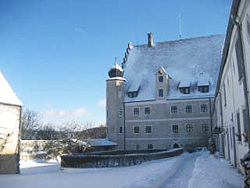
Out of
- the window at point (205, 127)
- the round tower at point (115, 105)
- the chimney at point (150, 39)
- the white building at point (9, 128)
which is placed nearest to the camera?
the white building at point (9, 128)

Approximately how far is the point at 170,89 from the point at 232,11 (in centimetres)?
2986

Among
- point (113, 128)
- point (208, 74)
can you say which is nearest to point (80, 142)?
point (113, 128)

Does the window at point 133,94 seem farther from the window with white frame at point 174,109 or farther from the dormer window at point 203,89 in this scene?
the dormer window at point 203,89

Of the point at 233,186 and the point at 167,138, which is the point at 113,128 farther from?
the point at 233,186

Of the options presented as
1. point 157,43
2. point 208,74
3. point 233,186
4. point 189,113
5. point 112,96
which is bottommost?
point 233,186

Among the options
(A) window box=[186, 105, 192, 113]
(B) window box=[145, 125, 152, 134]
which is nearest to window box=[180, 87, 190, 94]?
(A) window box=[186, 105, 192, 113]

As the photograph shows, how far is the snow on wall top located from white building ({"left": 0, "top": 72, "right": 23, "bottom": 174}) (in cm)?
2169

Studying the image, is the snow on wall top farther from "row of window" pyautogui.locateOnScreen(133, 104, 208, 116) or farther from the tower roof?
the tower roof

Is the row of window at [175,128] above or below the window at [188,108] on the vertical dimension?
below

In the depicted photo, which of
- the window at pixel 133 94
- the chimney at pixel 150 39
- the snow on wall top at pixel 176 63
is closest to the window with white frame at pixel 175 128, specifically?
the snow on wall top at pixel 176 63

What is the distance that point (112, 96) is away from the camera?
4041 cm

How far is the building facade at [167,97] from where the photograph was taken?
3603 centimetres

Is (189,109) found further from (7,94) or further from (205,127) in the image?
(7,94)

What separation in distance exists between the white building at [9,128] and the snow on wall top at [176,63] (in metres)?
21.7
